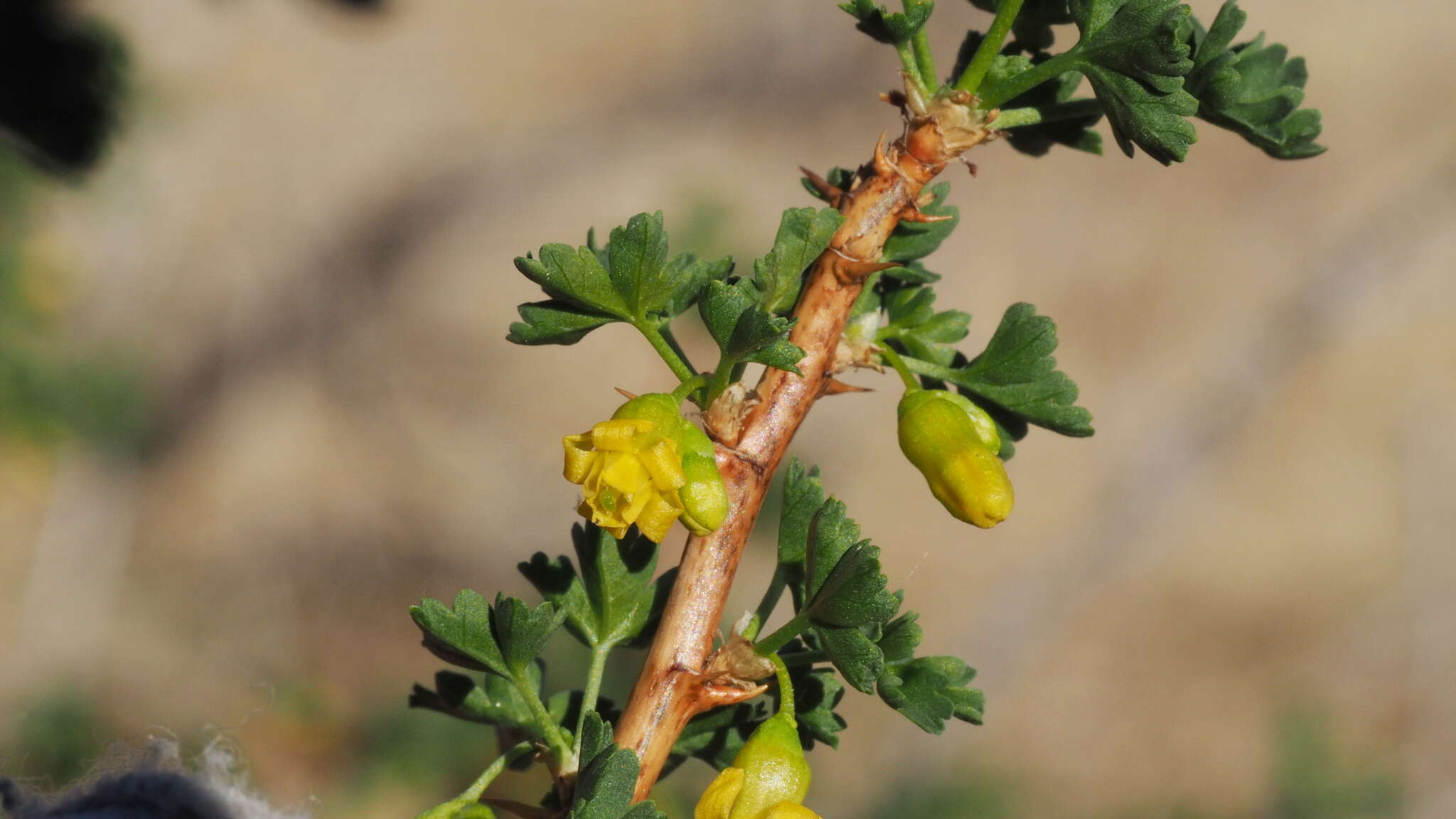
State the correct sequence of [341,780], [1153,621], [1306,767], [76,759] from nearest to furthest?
1. [76,759]
2. [341,780]
3. [1306,767]
4. [1153,621]

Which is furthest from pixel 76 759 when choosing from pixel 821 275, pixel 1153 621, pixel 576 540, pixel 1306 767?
pixel 1306 767

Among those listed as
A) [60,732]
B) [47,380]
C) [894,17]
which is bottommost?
[60,732]

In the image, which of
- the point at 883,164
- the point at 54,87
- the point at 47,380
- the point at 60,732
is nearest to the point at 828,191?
the point at 883,164

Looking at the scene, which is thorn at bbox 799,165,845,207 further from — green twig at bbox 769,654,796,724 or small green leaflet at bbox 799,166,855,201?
green twig at bbox 769,654,796,724

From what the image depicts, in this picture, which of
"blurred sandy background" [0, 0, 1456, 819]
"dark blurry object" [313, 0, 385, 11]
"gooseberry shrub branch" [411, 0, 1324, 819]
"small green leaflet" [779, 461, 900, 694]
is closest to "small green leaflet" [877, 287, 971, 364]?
"gooseberry shrub branch" [411, 0, 1324, 819]

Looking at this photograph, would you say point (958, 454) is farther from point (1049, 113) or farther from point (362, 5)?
point (362, 5)

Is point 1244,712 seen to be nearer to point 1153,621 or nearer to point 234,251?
point 1153,621
